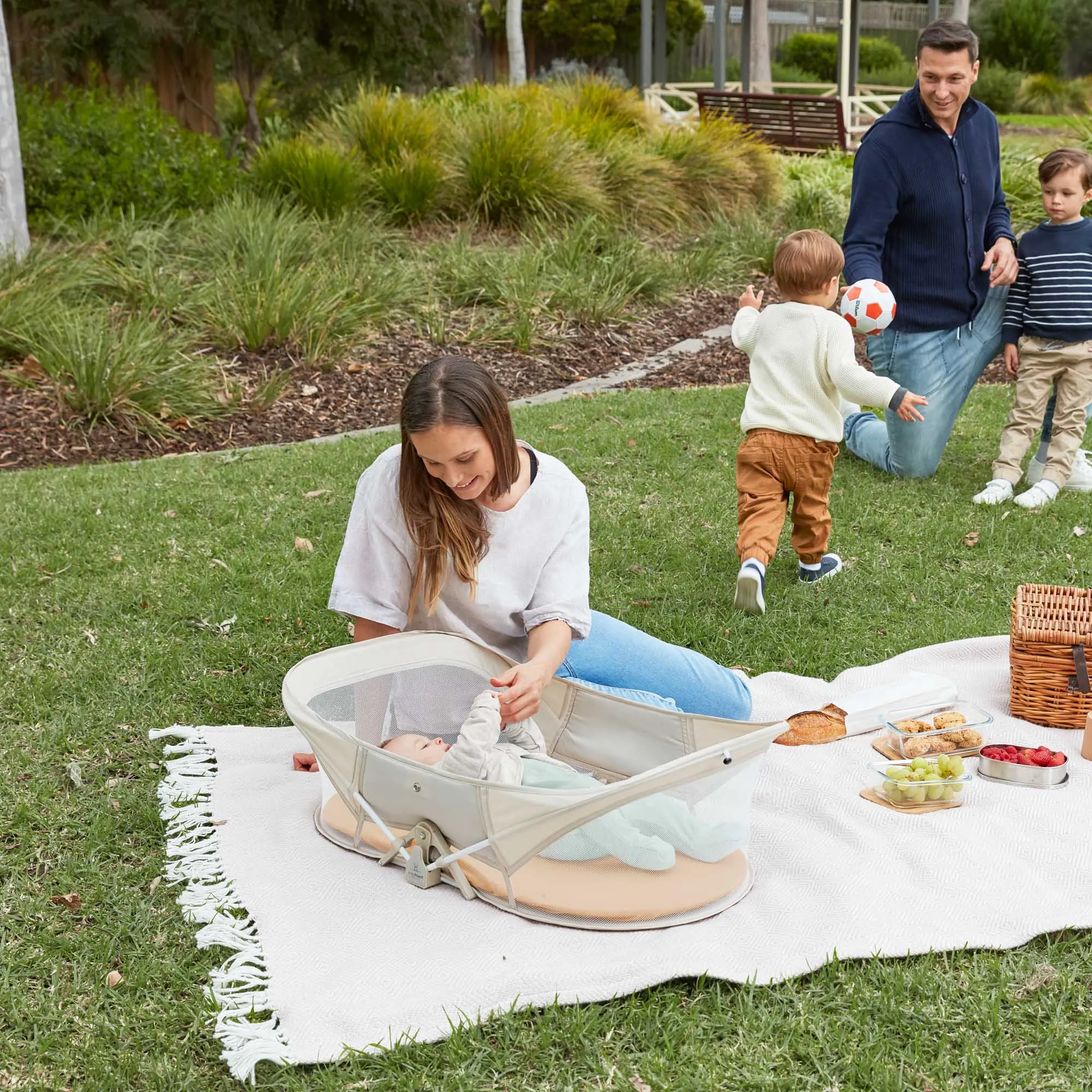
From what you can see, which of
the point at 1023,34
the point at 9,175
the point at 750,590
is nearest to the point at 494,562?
the point at 750,590

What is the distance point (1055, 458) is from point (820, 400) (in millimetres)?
1825

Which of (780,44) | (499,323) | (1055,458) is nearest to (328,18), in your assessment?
(499,323)

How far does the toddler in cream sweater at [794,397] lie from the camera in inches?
176

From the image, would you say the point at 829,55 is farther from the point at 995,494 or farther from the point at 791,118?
the point at 995,494

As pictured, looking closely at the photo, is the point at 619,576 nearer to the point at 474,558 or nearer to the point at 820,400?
the point at 820,400

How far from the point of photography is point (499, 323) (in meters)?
8.76

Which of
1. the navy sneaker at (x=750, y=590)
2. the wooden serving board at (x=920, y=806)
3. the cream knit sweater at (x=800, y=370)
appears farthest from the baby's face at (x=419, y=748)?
the cream knit sweater at (x=800, y=370)

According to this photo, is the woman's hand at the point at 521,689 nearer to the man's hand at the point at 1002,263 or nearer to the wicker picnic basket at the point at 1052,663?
the wicker picnic basket at the point at 1052,663

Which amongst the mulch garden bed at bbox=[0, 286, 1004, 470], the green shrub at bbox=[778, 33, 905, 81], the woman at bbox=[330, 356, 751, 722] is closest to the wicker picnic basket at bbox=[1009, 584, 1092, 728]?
the woman at bbox=[330, 356, 751, 722]

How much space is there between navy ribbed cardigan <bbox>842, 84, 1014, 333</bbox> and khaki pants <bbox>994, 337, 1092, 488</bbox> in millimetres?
419

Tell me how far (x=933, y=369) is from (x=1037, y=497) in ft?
2.61

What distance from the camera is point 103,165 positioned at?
31.1 ft

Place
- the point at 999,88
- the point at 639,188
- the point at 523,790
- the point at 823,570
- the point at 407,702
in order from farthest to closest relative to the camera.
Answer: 1. the point at 999,88
2. the point at 639,188
3. the point at 823,570
4. the point at 407,702
5. the point at 523,790

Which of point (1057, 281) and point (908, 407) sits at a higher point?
point (1057, 281)
